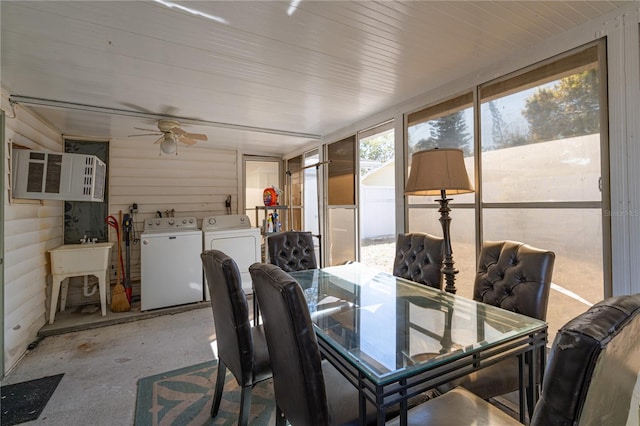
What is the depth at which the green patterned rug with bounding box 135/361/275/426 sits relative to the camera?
178cm

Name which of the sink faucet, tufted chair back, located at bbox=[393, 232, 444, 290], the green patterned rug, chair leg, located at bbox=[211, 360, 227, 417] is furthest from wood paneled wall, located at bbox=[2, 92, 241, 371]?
tufted chair back, located at bbox=[393, 232, 444, 290]

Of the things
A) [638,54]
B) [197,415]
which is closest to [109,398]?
[197,415]

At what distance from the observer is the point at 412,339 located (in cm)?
134

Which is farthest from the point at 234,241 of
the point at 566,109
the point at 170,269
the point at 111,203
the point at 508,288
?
the point at 566,109

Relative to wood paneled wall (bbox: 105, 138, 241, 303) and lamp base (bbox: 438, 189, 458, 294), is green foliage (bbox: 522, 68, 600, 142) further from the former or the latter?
wood paneled wall (bbox: 105, 138, 241, 303)

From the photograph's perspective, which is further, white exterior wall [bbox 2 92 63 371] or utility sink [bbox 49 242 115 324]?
utility sink [bbox 49 242 115 324]

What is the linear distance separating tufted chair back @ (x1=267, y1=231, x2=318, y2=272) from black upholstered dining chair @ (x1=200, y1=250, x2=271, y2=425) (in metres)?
1.14

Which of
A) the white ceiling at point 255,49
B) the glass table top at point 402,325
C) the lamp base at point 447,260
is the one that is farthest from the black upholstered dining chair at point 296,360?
the white ceiling at point 255,49

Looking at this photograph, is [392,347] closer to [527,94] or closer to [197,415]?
[197,415]

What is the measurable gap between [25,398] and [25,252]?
139 cm

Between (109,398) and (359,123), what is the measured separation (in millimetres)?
3580

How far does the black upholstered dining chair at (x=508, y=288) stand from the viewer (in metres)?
1.40

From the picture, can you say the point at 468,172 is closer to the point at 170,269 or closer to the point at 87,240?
the point at 170,269

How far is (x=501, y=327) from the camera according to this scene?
1.42 metres
